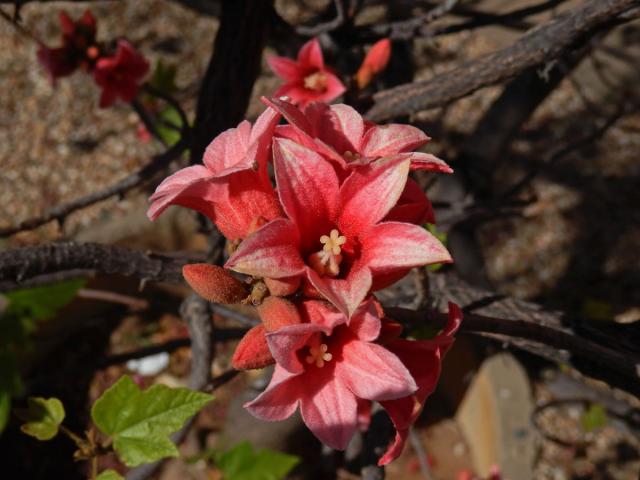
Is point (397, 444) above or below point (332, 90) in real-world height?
below

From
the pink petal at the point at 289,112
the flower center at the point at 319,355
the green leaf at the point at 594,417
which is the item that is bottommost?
the green leaf at the point at 594,417

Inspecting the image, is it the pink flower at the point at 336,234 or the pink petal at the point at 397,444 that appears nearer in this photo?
the pink flower at the point at 336,234

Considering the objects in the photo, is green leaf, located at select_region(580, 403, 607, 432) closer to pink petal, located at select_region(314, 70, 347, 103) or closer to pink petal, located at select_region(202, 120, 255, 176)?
pink petal, located at select_region(314, 70, 347, 103)

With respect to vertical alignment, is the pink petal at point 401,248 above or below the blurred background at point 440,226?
above

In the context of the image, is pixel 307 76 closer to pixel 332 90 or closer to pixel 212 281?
pixel 332 90

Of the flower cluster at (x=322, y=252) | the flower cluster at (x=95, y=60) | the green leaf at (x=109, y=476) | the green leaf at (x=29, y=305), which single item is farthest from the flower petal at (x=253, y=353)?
the flower cluster at (x=95, y=60)

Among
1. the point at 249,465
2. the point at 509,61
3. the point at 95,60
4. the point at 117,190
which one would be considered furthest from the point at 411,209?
the point at 95,60

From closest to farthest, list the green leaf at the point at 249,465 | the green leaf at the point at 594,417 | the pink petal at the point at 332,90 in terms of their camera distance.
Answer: the pink petal at the point at 332,90, the green leaf at the point at 249,465, the green leaf at the point at 594,417

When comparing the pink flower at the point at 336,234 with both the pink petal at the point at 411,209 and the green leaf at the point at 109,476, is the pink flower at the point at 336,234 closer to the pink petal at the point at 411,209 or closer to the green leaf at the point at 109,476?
the pink petal at the point at 411,209
